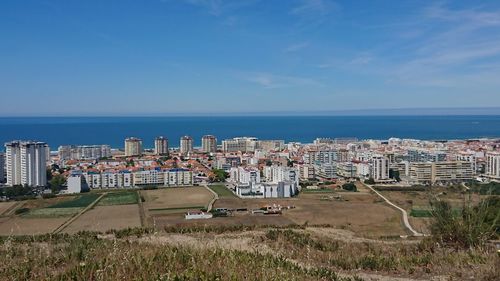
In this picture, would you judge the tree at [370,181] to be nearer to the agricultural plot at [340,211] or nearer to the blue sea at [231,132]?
the agricultural plot at [340,211]

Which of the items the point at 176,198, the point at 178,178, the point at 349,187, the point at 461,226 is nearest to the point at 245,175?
the point at 178,178

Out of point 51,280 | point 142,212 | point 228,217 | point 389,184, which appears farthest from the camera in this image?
point 389,184

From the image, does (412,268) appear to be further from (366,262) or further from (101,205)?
(101,205)

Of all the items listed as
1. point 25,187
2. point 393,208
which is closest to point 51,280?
point 393,208

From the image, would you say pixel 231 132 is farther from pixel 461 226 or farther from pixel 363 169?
pixel 461 226

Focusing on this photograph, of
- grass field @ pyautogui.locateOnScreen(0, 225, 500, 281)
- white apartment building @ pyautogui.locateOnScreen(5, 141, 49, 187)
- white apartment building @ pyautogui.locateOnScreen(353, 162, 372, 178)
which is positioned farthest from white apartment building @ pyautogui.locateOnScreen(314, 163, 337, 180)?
grass field @ pyautogui.locateOnScreen(0, 225, 500, 281)
